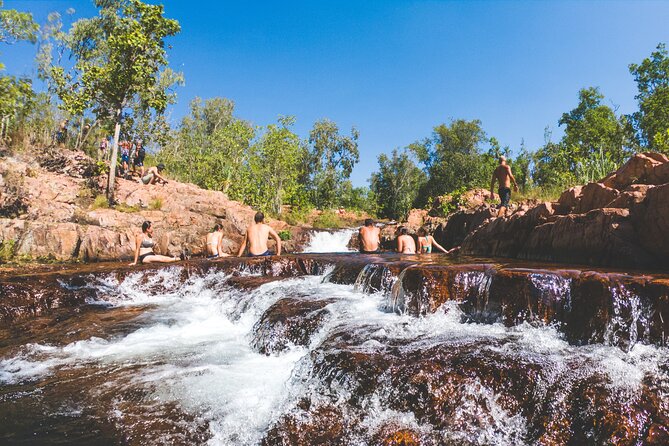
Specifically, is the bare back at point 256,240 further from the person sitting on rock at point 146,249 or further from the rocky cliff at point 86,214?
the rocky cliff at point 86,214

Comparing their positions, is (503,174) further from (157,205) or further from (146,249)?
(157,205)

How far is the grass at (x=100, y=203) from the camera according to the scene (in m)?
16.9

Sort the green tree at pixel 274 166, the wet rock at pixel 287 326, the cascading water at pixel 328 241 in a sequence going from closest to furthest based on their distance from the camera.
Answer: the wet rock at pixel 287 326 < the cascading water at pixel 328 241 < the green tree at pixel 274 166

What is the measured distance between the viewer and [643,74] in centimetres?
3434

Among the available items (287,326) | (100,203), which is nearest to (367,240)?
(287,326)

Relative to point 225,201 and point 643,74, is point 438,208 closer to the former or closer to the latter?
point 225,201

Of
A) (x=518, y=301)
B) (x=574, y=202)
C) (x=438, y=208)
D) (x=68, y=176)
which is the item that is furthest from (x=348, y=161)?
(x=518, y=301)

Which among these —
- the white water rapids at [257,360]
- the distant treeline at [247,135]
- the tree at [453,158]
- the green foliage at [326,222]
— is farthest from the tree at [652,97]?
the white water rapids at [257,360]

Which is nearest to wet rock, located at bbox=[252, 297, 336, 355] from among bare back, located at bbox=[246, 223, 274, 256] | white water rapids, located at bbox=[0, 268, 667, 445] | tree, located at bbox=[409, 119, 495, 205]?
white water rapids, located at bbox=[0, 268, 667, 445]

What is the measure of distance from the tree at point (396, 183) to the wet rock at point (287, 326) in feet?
131

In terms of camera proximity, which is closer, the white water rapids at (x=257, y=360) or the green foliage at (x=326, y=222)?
the white water rapids at (x=257, y=360)

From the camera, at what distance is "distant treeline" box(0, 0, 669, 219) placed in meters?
16.7

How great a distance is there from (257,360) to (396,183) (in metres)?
43.4

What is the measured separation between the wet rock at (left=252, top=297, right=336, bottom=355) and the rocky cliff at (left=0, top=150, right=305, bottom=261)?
1042 cm
